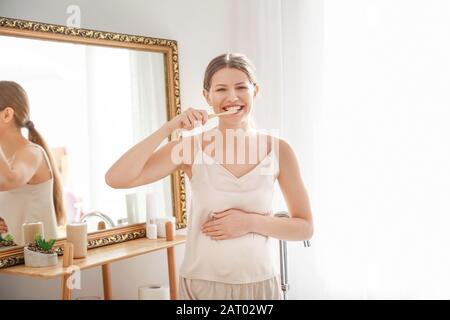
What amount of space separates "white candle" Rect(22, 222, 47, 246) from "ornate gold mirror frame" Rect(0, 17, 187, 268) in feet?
0.11

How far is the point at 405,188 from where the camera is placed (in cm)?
214

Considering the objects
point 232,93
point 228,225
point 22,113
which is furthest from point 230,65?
point 22,113

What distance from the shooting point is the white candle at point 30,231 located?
1.68 meters

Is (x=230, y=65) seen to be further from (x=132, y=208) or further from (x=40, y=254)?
(x=132, y=208)

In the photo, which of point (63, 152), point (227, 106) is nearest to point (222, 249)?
point (227, 106)

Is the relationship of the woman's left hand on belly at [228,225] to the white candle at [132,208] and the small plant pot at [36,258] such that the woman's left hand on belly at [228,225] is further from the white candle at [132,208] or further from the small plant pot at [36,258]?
the white candle at [132,208]

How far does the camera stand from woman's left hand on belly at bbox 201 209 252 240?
117 centimetres

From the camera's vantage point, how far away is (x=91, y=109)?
1.94 meters

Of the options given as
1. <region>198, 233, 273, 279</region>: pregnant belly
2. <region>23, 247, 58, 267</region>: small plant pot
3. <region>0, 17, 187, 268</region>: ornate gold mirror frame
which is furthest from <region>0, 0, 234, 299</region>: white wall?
<region>198, 233, 273, 279</region>: pregnant belly

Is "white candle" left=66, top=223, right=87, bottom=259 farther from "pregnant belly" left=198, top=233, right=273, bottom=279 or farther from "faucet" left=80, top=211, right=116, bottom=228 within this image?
"pregnant belly" left=198, top=233, right=273, bottom=279

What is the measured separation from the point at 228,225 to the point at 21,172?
0.82 meters

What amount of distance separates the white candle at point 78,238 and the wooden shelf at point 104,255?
0.09 ft

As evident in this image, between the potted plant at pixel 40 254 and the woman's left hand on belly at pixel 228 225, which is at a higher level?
the woman's left hand on belly at pixel 228 225
